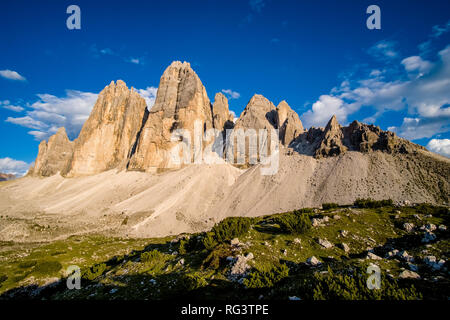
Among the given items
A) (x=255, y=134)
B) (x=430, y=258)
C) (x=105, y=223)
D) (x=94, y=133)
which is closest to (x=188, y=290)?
(x=430, y=258)

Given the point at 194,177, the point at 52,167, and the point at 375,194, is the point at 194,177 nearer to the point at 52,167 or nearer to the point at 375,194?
the point at 375,194

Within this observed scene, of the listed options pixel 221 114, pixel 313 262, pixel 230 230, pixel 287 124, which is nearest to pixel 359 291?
pixel 313 262

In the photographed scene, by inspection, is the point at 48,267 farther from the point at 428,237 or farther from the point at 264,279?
the point at 428,237

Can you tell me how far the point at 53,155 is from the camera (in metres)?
122

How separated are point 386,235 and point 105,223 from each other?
168 ft

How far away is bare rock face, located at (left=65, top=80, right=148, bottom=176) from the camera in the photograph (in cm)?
9488

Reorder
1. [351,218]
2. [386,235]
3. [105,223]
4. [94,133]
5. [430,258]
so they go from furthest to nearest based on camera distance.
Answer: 1. [94,133]
2. [105,223]
3. [351,218]
4. [386,235]
5. [430,258]

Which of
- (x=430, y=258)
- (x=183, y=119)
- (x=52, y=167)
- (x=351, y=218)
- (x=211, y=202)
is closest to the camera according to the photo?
(x=430, y=258)

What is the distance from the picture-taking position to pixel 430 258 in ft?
24.2

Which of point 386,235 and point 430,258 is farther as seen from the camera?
point 386,235

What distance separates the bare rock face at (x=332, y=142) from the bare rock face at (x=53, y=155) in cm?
12744

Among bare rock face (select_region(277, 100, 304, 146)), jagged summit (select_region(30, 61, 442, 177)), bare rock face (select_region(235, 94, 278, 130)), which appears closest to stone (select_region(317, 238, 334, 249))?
jagged summit (select_region(30, 61, 442, 177))

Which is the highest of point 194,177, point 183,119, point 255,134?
point 183,119

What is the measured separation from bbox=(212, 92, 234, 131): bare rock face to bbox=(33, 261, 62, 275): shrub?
91.6 meters
